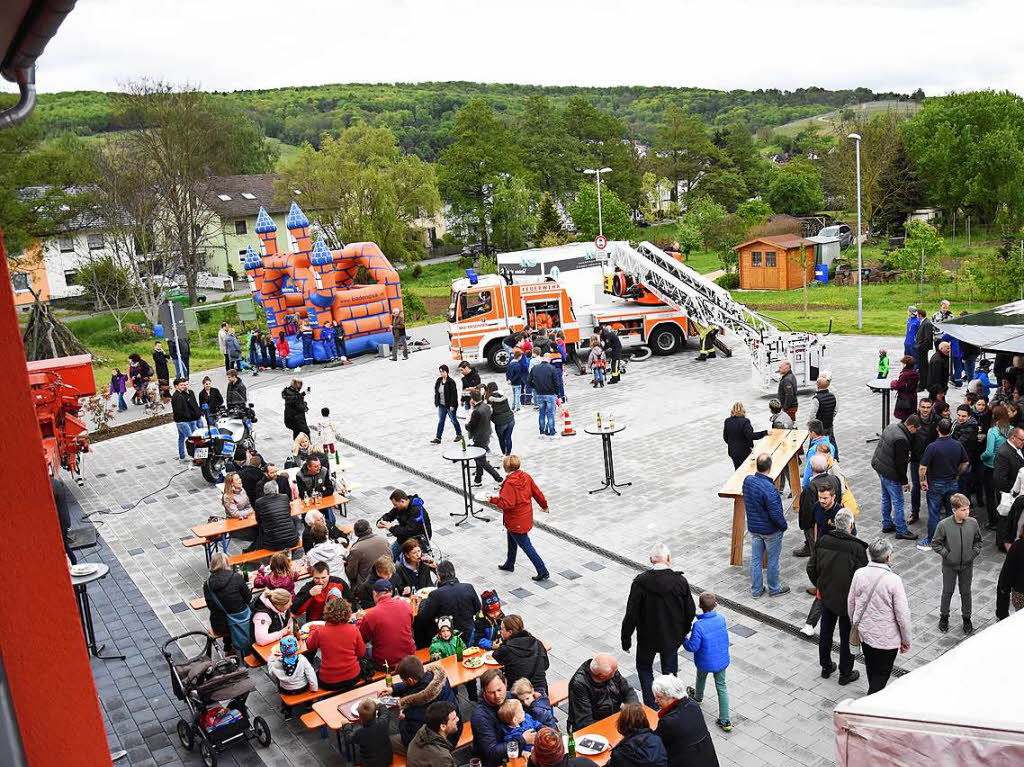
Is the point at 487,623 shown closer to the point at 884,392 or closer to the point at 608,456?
the point at 608,456

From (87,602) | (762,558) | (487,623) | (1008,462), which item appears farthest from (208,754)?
(1008,462)

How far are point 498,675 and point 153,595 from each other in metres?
7.23

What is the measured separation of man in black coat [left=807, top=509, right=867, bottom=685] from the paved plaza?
8.9 inches

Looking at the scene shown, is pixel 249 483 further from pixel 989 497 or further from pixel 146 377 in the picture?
pixel 146 377

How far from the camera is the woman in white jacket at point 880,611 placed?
25.8 ft

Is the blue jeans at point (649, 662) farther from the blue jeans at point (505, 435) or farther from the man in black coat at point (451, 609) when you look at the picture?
the blue jeans at point (505, 435)

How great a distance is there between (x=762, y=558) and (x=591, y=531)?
3.12 meters

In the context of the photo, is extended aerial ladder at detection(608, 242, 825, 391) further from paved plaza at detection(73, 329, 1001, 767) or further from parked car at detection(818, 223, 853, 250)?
parked car at detection(818, 223, 853, 250)

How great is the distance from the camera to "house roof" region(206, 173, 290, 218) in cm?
6469

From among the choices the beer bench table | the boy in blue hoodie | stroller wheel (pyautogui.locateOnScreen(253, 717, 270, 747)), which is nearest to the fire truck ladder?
the beer bench table

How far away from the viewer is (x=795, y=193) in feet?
222

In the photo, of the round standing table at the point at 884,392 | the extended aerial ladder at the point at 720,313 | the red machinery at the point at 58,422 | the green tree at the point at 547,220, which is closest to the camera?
the round standing table at the point at 884,392

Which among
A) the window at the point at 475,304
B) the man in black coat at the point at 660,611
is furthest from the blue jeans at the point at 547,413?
the man in black coat at the point at 660,611

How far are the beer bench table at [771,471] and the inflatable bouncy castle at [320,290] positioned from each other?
17488mm
